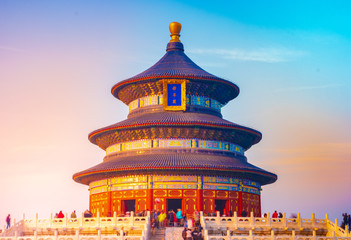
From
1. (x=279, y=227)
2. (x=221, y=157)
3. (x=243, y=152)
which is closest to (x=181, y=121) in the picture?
(x=221, y=157)

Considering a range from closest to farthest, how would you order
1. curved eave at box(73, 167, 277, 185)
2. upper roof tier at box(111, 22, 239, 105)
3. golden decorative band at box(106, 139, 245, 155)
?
curved eave at box(73, 167, 277, 185)
golden decorative band at box(106, 139, 245, 155)
upper roof tier at box(111, 22, 239, 105)

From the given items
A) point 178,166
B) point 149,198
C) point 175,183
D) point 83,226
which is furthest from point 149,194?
point 83,226

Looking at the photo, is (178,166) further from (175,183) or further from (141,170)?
(141,170)

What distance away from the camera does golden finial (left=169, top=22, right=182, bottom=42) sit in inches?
2429

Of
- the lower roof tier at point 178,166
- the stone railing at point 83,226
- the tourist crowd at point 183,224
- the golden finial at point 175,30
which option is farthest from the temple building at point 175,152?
the stone railing at point 83,226

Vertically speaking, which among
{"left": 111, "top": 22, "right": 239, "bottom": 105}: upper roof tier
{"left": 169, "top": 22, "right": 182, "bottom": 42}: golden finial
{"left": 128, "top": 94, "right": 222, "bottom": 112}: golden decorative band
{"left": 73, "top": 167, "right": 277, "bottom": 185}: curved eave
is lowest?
{"left": 73, "top": 167, "right": 277, "bottom": 185}: curved eave

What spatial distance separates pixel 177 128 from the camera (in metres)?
53.5

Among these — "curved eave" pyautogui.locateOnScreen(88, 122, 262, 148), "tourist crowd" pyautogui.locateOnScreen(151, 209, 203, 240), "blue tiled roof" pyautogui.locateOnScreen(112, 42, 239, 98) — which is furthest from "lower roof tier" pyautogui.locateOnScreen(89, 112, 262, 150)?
"tourist crowd" pyautogui.locateOnScreen(151, 209, 203, 240)

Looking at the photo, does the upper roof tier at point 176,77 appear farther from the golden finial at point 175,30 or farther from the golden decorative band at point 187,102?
the golden finial at point 175,30

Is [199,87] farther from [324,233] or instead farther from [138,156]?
[324,233]

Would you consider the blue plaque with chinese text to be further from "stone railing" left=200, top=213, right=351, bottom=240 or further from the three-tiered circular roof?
"stone railing" left=200, top=213, right=351, bottom=240

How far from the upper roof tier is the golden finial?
190cm

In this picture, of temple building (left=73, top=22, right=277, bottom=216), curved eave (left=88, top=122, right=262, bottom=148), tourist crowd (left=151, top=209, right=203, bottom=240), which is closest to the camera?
tourist crowd (left=151, top=209, right=203, bottom=240)

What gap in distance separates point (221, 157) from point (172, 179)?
4.86 meters
